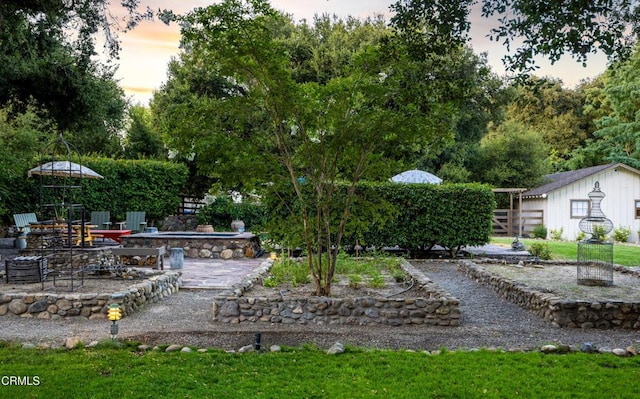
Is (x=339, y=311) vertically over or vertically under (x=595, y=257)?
under

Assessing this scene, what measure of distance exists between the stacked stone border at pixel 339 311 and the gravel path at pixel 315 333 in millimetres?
171

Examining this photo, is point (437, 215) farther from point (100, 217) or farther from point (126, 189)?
point (126, 189)

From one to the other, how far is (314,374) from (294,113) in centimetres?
369

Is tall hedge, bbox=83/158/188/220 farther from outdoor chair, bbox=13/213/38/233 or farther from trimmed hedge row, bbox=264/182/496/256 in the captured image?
trimmed hedge row, bbox=264/182/496/256

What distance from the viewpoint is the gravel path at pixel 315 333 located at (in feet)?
17.7

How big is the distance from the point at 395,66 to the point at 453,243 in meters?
7.44

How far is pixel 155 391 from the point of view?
375 centimetres

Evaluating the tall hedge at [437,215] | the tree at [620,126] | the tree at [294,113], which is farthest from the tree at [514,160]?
the tree at [294,113]

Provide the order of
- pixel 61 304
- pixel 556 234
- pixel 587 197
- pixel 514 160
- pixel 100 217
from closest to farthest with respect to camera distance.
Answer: pixel 61 304 → pixel 100 217 → pixel 556 234 → pixel 587 197 → pixel 514 160

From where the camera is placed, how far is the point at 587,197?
22609 millimetres

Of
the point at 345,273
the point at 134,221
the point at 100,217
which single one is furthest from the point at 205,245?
the point at 345,273

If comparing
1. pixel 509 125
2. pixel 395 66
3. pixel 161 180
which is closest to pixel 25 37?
pixel 161 180

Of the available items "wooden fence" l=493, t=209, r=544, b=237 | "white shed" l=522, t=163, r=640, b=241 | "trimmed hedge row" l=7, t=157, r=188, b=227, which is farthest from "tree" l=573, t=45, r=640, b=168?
"trimmed hedge row" l=7, t=157, r=188, b=227

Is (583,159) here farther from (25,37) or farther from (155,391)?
(155,391)
